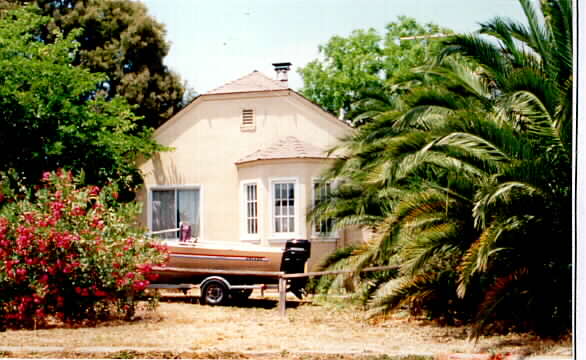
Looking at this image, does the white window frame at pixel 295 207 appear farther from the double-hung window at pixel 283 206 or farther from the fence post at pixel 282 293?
the fence post at pixel 282 293

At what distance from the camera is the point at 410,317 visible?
1384 cm

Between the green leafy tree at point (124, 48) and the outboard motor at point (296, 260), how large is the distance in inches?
172

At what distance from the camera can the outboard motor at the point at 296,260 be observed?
15.4 meters

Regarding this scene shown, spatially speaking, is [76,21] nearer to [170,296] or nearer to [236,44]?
[236,44]

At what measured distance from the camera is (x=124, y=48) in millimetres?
19094

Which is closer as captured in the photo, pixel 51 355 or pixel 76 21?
pixel 51 355

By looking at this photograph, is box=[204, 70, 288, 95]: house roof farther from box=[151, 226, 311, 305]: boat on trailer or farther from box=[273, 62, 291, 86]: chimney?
box=[151, 226, 311, 305]: boat on trailer

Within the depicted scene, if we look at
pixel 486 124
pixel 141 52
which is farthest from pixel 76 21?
pixel 486 124

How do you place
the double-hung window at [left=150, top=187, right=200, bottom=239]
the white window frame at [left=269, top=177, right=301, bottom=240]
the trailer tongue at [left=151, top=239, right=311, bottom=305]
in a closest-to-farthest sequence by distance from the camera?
1. the trailer tongue at [left=151, top=239, right=311, bottom=305]
2. the double-hung window at [left=150, top=187, right=200, bottom=239]
3. the white window frame at [left=269, top=177, right=301, bottom=240]

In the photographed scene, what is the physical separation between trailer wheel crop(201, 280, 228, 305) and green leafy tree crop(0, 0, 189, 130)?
401 centimetres

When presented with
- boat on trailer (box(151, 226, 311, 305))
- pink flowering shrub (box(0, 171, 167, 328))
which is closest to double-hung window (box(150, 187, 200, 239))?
boat on trailer (box(151, 226, 311, 305))

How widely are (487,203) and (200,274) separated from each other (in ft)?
24.5

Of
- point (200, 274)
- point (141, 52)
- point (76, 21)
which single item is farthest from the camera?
point (141, 52)

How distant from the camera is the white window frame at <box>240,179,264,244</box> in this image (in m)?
16.3
